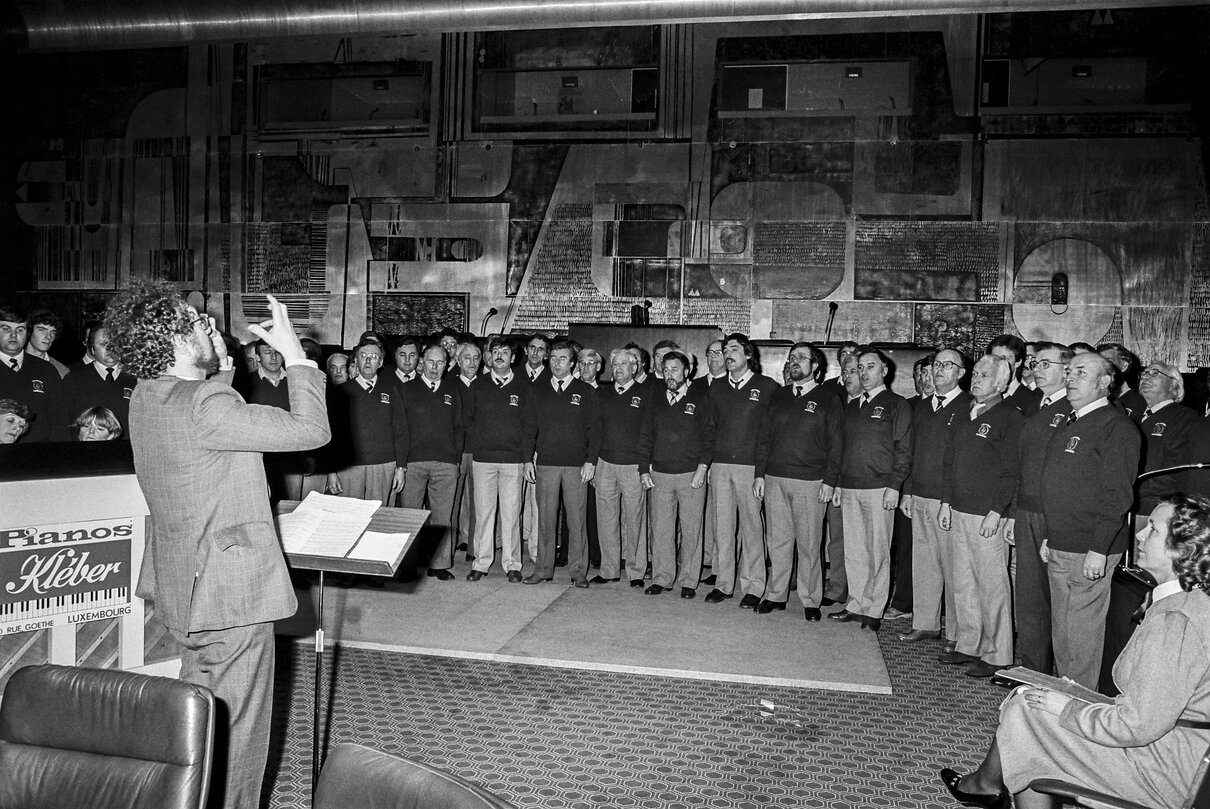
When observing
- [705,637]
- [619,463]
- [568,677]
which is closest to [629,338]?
[619,463]

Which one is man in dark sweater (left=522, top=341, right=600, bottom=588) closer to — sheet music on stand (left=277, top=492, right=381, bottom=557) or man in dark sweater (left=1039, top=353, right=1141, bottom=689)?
man in dark sweater (left=1039, top=353, right=1141, bottom=689)

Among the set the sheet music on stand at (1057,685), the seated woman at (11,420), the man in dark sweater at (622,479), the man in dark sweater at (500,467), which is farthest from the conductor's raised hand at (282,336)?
the man in dark sweater at (500,467)

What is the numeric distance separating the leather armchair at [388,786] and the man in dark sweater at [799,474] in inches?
197

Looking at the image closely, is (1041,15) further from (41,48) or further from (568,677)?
(41,48)

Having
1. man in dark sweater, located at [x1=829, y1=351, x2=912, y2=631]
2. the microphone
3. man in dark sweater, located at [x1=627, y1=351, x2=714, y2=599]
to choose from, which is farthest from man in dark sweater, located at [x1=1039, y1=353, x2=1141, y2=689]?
the microphone

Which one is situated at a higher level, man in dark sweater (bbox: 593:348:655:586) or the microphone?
the microphone

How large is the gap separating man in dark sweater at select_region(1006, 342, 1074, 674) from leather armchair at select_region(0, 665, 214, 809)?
4.16m

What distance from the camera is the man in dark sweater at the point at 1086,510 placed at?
14.4 feet

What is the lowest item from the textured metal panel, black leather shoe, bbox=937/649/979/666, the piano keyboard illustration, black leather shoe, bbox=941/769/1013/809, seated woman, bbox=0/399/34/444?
black leather shoe, bbox=937/649/979/666

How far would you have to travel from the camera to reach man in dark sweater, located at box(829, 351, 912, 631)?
607cm

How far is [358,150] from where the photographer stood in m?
11.1

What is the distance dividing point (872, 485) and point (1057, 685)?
3.23m

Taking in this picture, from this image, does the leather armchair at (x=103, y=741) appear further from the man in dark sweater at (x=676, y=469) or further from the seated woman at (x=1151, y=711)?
the man in dark sweater at (x=676, y=469)

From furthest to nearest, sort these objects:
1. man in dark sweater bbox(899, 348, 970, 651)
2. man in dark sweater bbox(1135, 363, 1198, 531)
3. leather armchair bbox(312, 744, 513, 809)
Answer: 1. man in dark sweater bbox(899, 348, 970, 651)
2. man in dark sweater bbox(1135, 363, 1198, 531)
3. leather armchair bbox(312, 744, 513, 809)
